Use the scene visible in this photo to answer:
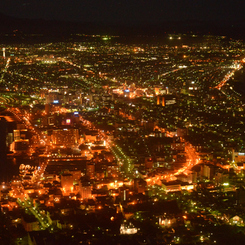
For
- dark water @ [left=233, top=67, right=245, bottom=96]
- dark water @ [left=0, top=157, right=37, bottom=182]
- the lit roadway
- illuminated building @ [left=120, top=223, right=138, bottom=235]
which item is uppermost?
dark water @ [left=233, top=67, right=245, bottom=96]

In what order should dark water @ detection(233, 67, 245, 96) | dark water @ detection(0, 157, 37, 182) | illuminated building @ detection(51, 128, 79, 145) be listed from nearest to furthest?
dark water @ detection(0, 157, 37, 182) < illuminated building @ detection(51, 128, 79, 145) < dark water @ detection(233, 67, 245, 96)

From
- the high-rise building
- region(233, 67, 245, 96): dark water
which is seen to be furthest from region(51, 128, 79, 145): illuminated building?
region(233, 67, 245, 96): dark water

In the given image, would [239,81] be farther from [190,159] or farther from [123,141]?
[190,159]

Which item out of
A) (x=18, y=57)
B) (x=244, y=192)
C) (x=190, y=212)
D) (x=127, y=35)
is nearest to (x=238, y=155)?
(x=244, y=192)

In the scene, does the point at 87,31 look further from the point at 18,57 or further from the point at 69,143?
the point at 69,143

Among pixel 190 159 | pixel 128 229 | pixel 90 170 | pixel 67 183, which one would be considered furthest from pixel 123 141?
pixel 128 229

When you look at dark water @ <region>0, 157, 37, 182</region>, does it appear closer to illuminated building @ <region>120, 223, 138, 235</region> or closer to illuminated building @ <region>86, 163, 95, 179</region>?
illuminated building @ <region>86, 163, 95, 179</region>

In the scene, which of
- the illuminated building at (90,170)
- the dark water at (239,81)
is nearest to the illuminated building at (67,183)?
the illuminated building at (90,170)

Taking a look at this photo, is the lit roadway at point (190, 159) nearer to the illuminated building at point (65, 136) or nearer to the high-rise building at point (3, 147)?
the illuminated building at point (65, 136)
